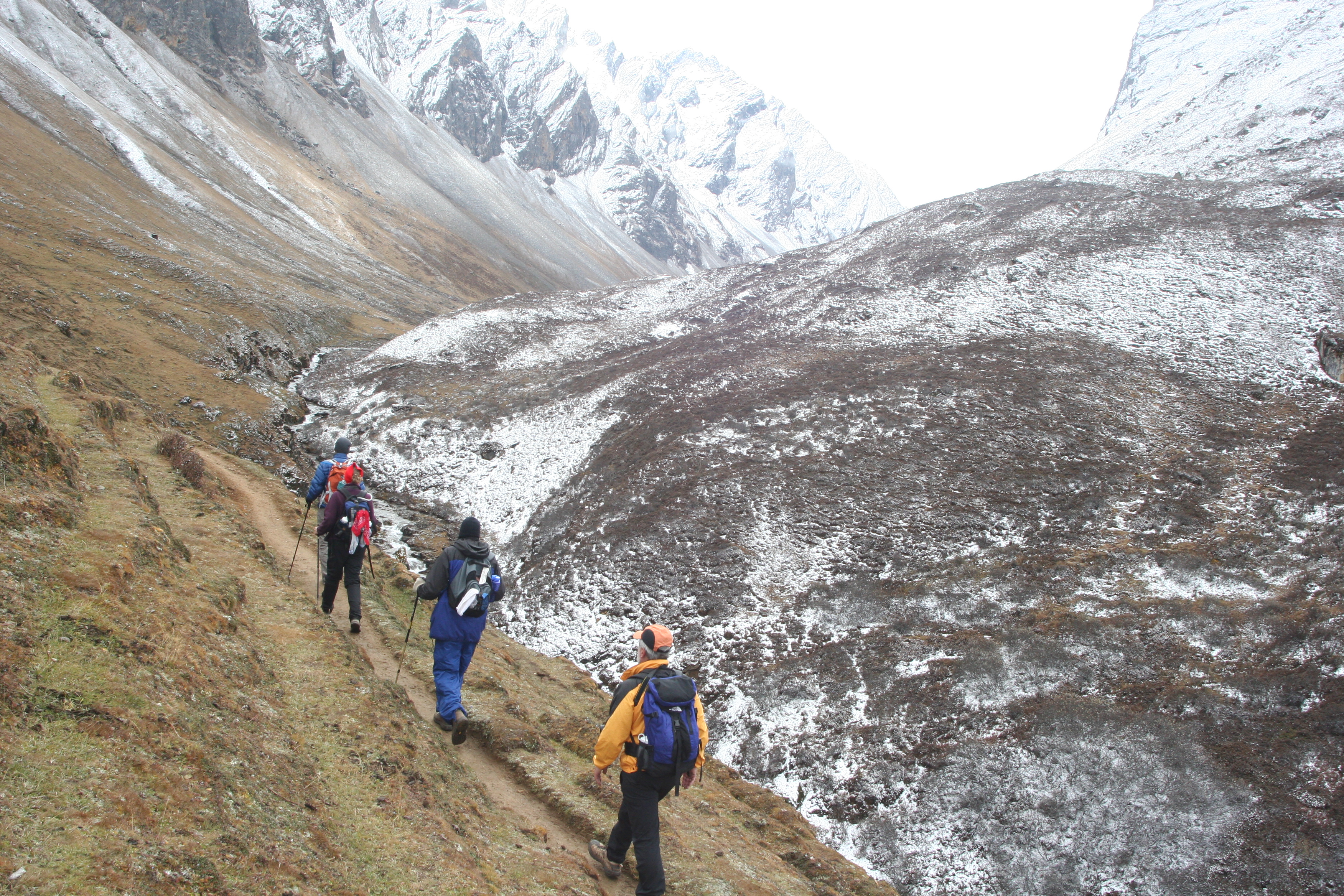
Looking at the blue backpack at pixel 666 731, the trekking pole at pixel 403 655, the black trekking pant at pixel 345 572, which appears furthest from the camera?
the black trekking pant at pixel 345 572

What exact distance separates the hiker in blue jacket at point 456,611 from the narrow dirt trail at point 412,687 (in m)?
0.39

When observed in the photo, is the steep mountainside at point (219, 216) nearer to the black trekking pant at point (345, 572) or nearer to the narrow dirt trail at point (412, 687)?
the narrow dirt trail at point (412, 687)

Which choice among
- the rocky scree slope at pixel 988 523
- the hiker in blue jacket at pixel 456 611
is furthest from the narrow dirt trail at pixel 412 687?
the rocky scree slope at pixel 988 523

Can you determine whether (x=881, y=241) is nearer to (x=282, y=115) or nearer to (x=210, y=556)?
(x=210, y=556)

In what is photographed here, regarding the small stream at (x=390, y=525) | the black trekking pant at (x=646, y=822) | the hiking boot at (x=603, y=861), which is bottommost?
the small stream at (x=390, y=525)

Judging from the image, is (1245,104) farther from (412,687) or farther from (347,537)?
(412,687)

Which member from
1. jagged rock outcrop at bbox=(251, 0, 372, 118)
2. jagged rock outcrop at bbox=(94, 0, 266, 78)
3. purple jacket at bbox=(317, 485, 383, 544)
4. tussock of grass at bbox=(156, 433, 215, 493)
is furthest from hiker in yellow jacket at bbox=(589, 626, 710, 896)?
jagged rock outcrop at bbox=(251, 0, 372, 118)

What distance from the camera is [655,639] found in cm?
720

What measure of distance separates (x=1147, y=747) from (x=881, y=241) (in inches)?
1637

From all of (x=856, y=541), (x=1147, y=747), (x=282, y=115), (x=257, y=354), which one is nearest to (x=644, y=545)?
(x=856, y=541)

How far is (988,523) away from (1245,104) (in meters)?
51.2

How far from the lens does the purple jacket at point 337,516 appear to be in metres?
11.7

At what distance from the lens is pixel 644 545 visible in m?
21.2

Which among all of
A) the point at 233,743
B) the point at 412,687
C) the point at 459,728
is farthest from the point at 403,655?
the point at 233,743
